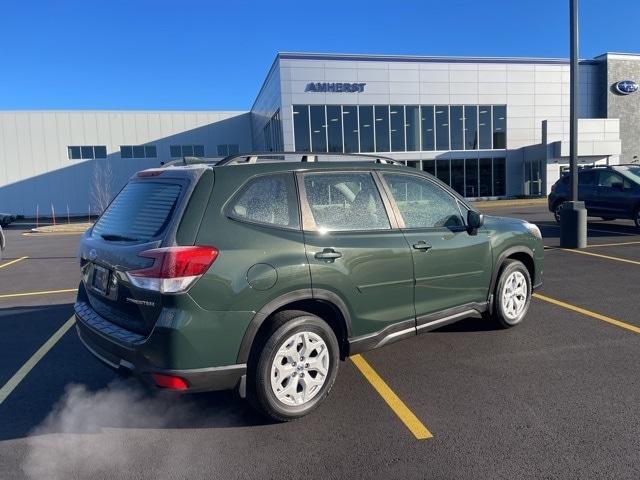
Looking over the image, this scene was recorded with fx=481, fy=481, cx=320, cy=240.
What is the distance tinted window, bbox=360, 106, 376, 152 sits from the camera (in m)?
30.1

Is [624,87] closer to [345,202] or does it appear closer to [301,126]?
[301,126]

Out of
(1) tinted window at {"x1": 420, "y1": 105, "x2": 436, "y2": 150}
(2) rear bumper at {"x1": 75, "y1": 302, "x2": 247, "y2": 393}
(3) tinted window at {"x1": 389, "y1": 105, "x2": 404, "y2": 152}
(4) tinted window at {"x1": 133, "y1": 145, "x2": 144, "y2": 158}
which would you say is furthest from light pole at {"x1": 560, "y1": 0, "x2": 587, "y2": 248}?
(4) tinted window at {"x1": 133, "y1": 145, "x2": 144, "y2": 158}

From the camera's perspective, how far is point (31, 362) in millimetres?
4594

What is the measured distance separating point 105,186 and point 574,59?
120 ft

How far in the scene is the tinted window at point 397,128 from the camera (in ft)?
100

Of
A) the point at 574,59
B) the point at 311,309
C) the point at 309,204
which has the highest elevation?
the point at 574,59

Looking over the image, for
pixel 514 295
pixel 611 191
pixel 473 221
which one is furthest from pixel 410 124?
pixel 473 221

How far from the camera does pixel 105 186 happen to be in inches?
1521

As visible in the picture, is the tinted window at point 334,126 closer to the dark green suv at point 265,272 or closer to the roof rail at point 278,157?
the roof rail at point 278,157

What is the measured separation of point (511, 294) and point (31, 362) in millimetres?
4885

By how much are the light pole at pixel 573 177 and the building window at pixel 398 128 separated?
19.5 meters

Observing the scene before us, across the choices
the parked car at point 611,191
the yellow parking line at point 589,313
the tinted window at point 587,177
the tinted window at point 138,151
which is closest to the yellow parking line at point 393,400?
the yellow parking line at point 589,313

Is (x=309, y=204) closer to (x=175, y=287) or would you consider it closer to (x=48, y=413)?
(x=175, y=287)

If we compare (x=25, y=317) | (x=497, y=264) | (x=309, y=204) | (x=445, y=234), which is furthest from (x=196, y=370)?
(x=25, y=317)
